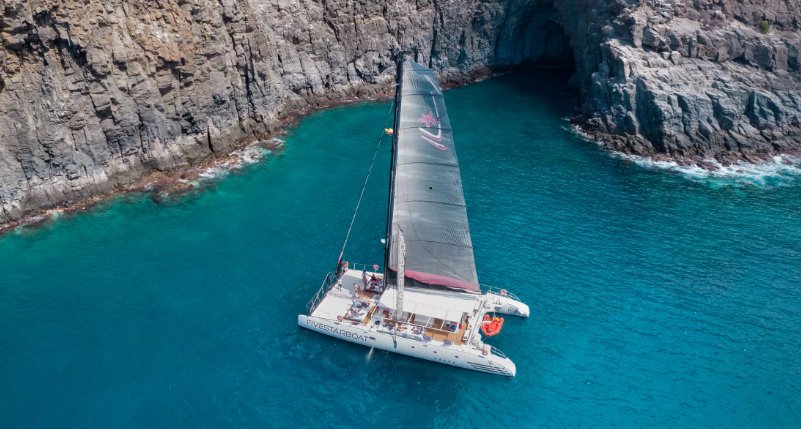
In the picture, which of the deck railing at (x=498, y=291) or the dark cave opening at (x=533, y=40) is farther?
the dark cave opening at (x=533, y=40)

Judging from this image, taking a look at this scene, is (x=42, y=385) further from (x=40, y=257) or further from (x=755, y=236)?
(x=755, y=236)

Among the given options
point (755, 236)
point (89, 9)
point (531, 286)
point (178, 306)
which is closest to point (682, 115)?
point (755, 236)

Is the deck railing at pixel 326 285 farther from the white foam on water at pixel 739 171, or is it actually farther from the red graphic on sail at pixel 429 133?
the white foam on water at pixel 739 171

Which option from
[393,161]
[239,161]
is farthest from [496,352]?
[239,161]

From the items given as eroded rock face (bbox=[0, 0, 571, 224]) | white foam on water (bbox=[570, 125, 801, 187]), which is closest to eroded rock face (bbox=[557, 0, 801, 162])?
white foam on water (bbox=[570, 125, 801, 187])

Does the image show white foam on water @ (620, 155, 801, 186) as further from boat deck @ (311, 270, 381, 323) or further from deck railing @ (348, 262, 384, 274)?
boat deck @ (311, 270, 381, 323)

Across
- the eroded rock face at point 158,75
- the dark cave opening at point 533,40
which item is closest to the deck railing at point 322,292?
the eroded rock face at point 158,75
